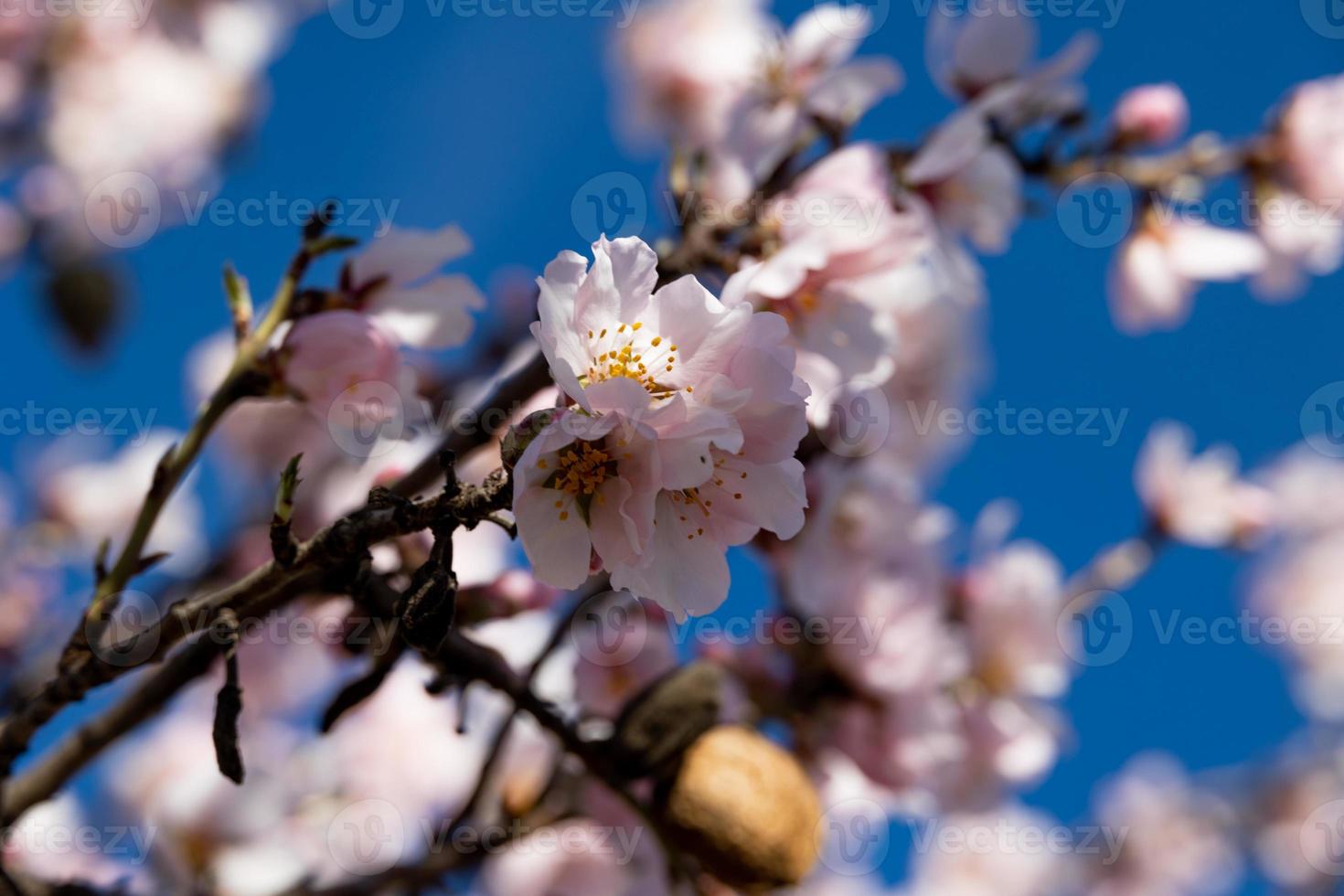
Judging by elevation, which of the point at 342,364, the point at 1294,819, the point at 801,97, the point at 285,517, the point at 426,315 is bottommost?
the point at 285,517

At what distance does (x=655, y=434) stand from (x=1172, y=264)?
1534 mm

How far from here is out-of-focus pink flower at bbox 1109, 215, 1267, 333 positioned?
6.48 feet

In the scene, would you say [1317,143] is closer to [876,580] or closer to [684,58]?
[876,580]

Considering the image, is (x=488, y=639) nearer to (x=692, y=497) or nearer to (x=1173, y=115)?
(x=692, y=497)

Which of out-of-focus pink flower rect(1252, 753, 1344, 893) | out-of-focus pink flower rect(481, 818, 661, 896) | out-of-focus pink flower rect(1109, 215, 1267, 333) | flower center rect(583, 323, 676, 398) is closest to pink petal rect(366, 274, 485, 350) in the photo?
flower center rect(583, 323, 676, 398)

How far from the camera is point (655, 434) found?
760 mm

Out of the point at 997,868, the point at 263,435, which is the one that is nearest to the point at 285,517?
the point at 263,435

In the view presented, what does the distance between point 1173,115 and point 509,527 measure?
5.59ft

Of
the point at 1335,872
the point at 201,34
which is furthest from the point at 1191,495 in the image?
the point at 201,34

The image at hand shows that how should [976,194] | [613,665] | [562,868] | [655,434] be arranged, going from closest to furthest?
[655,434] → [976,194] → [613,665] → [562,868]

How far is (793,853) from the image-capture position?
1.33 metres

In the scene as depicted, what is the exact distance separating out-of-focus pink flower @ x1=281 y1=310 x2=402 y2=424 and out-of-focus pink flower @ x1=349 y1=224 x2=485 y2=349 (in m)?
0.08

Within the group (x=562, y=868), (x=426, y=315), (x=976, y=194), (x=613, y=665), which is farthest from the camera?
(x=562, y=868)

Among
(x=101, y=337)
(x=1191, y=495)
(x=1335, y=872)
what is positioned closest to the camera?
(x=1191, y=495)
